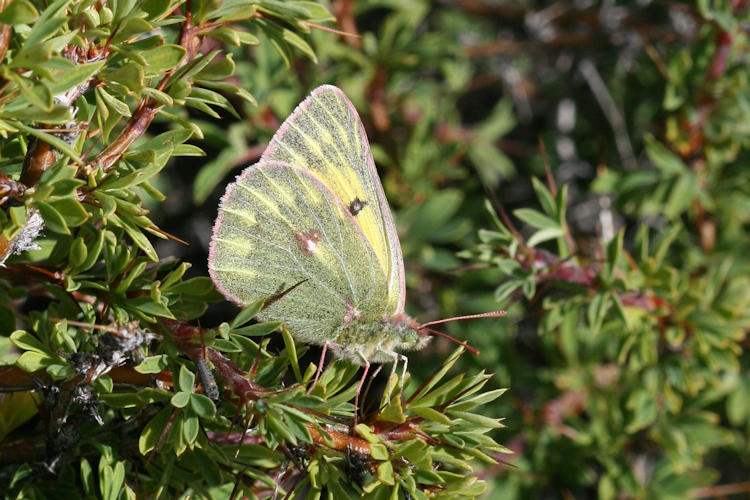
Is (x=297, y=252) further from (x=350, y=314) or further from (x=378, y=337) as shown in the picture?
(x=378, y=337)

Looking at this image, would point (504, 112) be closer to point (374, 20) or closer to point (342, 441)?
point (374, 20)

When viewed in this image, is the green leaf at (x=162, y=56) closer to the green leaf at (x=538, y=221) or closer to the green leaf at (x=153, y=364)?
the green leaf at (x=153, y=364)

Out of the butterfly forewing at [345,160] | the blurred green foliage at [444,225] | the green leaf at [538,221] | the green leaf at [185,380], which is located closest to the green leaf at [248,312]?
the blurred green foliage at [444,225]

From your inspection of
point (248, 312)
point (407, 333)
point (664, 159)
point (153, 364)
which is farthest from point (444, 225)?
point (153, 364)

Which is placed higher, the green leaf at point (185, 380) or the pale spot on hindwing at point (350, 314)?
the green leaf at point (185, 380)

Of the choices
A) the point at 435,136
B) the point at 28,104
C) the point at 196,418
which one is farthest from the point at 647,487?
the point at 28,104

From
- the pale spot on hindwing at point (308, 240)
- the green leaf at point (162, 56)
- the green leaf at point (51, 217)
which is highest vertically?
the green leaf at point (162, 56)
